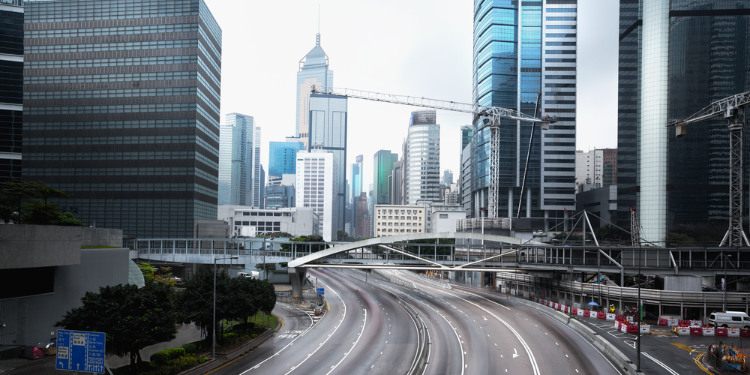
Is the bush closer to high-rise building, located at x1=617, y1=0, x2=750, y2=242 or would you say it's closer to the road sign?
the road sign

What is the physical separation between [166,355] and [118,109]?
83.7m

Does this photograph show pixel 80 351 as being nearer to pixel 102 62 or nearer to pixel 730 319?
pixel 730 319

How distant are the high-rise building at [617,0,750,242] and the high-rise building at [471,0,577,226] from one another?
39.9 m

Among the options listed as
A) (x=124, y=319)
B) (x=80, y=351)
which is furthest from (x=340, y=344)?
(x=80, y=351)

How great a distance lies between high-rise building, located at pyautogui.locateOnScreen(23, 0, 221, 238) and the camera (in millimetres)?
103750

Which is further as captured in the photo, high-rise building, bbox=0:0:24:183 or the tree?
high-rise building, bbox=0:0:24:183

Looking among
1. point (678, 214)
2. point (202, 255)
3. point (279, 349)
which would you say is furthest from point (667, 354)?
point (678, 214)

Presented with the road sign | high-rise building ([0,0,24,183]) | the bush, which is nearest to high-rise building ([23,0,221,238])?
high-rise building ([0,0,24,183])

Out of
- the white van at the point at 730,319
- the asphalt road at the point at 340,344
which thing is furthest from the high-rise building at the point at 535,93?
the white van at the point at 730,319

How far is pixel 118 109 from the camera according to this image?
105 meters

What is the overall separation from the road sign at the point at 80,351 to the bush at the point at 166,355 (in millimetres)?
13302

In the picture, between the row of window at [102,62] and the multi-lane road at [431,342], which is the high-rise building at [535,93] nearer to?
the multi-lane road at [431,342]

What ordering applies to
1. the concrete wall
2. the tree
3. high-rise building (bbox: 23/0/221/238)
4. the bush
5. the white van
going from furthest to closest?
high-rise building (bbox: 23/0/221/238) < the white van < the concrete wall < the bush < the tree

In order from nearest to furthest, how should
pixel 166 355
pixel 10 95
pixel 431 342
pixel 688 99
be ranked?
1. pixel 166 355
2. pixel 431 342
3. pixel 10 95
4. pixel 688 99
